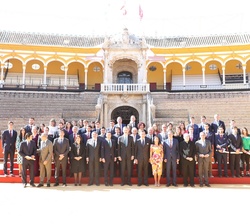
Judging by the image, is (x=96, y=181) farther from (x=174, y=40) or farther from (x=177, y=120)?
(x=174, y=40)

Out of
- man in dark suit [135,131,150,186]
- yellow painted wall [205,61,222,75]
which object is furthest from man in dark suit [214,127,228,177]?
yellow painted wall [205,61,222,75]

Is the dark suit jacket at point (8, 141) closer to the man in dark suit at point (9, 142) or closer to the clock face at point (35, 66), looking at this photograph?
the man in dark suit at point (9, 142)

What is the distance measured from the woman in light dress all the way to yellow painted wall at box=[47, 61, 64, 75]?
949 inches

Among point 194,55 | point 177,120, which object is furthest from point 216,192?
point 194,55

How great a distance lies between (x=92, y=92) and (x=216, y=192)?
1761 centimetres

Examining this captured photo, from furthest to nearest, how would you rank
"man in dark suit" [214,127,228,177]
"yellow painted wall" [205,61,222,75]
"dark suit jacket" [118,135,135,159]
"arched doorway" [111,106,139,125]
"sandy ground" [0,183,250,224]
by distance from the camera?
"yellow painted wall" [205,61,222,75] < "arched doorway" [111,106,139,125] < "man in dark suit" [214,127,228,177] < "dark suit jacket" [118,135,135,159] < "sandy ground" [0,183,250,224]

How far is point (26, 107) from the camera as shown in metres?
20.0

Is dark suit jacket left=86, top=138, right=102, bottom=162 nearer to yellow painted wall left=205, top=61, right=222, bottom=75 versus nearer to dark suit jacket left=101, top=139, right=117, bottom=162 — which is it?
dark suit jacket left=101, top=139, right=117, bottom=162

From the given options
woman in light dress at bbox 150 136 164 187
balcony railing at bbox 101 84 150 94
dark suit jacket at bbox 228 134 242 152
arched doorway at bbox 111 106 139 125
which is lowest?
woman in light dress at bbox 150 136 164 187

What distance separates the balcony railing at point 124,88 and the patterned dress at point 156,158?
40.2 ft

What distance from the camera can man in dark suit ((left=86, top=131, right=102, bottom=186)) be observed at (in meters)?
8.55

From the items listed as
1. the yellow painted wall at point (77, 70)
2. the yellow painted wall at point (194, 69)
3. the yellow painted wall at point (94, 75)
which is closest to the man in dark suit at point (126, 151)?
the yellow painted wall at point (94, 75)

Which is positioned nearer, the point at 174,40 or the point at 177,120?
the point at 177,120

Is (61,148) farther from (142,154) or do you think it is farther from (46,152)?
(142,154)
